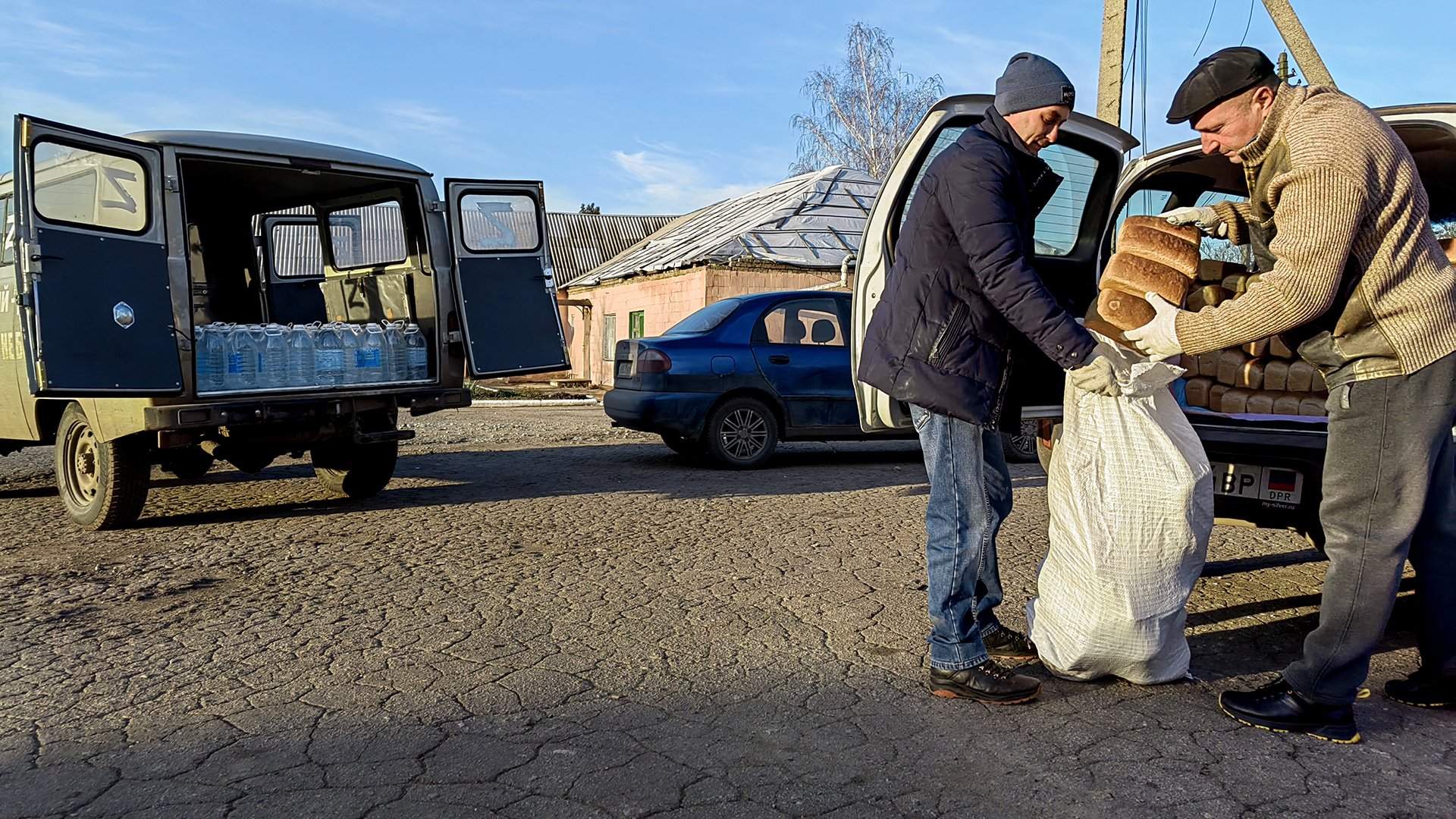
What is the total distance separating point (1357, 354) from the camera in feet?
9.99

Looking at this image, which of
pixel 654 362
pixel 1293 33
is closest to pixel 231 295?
pixel 654 362

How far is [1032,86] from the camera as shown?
3318 mm

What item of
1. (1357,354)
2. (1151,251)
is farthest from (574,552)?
(1357,354)

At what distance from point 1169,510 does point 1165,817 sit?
974 mm

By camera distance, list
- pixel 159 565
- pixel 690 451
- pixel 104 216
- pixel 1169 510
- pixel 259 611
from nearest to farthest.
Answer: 1. pixel 1169 510
2. pixel 259 611
3. pixel 159 565
4. pixel 104 216
5. pixel 690 451

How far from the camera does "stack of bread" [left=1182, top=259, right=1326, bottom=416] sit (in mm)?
4566

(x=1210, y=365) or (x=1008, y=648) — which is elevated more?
(x=1210, y=365)

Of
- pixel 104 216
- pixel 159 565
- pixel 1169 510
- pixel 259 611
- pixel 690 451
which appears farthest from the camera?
pixel 690 451

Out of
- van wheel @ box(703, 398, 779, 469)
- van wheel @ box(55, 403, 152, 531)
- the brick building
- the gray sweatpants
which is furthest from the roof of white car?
the brick building

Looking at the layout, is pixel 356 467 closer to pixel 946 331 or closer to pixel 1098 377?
pixel 946 331

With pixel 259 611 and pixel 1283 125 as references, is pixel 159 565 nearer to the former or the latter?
pixel 259 611

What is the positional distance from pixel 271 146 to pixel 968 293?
204 inches

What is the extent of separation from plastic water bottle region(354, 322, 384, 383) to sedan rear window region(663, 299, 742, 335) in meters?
2.70

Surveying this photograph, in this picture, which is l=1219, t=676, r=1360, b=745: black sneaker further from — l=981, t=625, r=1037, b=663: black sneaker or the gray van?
the gray van
